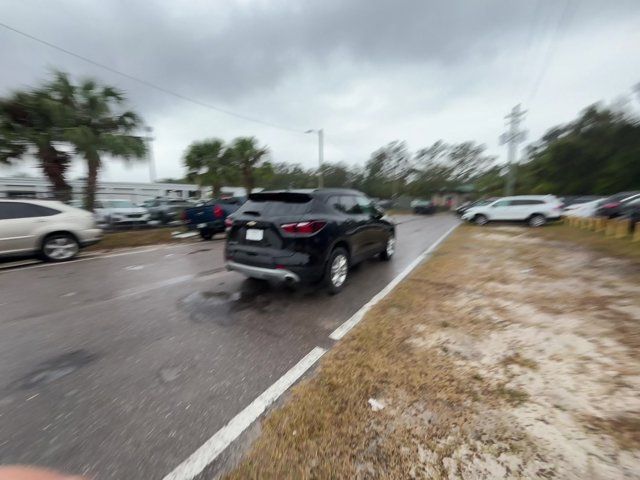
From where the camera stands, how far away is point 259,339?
127 inches

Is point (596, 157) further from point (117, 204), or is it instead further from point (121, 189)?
point (121, 189)

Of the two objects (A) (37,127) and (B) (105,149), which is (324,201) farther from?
(A) (37,127)

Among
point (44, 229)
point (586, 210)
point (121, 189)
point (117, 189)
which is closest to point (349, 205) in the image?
point (44, 229)

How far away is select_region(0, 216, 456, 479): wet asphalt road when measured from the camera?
186 centimetres

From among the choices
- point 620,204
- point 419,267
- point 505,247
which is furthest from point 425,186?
point 419,267

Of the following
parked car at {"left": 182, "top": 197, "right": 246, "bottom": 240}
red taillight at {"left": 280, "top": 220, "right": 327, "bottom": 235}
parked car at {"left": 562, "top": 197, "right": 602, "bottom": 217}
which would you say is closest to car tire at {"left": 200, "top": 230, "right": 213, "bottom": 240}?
parked car at {"left": 182, "top": 197, "right": 246, "bottom": 240}

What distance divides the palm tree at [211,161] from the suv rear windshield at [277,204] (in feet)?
80.3

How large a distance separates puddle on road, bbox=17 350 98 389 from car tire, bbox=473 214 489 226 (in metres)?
18.6

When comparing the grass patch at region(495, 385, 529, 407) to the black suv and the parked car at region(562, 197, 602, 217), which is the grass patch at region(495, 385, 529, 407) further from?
the parked car at region(562, 197, 602, 217)

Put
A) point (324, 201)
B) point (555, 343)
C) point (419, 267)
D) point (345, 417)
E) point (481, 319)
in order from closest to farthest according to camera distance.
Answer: point (345, 417) → point (555, 343) → point (481, 319) → point (324, 201) → point (419, 267)

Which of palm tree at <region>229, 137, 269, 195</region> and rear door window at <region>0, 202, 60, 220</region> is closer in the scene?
rear door window at <region>0, 202, 60, 220</region>

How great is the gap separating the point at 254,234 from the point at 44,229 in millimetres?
6416

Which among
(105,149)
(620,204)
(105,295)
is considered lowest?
(105,295)

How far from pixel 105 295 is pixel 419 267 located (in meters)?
6.04
